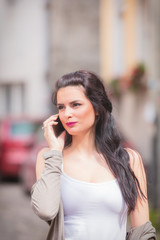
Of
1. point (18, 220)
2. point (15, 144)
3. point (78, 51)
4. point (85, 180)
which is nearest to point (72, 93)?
point (85, 180)

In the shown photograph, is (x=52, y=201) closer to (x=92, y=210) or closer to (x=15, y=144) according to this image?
(x=92, y=210)

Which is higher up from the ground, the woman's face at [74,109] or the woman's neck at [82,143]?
the woman's face at [74,109]

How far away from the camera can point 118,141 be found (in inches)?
108

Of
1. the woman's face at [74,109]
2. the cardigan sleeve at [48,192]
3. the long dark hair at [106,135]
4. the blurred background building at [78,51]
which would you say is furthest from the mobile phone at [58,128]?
the blurred background building at [78,51]

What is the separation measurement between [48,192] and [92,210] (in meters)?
0.23

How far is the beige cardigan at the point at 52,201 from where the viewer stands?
7.92ft

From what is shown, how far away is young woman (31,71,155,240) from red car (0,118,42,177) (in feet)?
27.0

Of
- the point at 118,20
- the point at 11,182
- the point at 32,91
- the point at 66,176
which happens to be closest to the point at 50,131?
the point at 66,176

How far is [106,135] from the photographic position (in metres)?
2.76

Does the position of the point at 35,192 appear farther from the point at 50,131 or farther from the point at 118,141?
the point at 118,141

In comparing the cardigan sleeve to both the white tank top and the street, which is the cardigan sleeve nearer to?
the white tank top

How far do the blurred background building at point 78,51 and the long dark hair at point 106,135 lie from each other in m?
5.78

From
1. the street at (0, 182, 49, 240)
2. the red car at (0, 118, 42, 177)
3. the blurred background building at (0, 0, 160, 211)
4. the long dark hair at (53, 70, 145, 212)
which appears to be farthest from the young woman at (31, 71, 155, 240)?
the red car at (0, 118, 42, 177)

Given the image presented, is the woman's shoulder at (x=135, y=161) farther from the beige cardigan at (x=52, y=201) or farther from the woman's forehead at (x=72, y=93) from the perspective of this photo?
the woman's forehead at (x=72, y=93)
